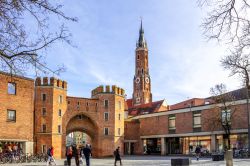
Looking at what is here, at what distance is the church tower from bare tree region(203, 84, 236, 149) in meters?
65.7

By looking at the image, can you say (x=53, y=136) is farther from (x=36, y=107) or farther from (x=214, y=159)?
(x=214, y=159)

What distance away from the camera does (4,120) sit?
3975 cm

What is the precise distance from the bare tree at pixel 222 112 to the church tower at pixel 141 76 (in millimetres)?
65689

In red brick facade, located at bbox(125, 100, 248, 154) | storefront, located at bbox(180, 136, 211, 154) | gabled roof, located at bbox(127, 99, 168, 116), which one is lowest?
storefront, located at bbox(180, 136, 211, 154)

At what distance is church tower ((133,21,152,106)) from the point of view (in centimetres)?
11750

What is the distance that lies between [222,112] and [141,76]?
68.5 meters

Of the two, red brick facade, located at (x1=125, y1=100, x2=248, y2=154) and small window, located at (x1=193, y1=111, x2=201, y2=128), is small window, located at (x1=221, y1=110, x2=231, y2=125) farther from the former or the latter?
small window, located at (x1=193, y1=111, x2=201, y2=128)

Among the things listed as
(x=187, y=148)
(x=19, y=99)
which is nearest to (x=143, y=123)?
(x=187, y=148)

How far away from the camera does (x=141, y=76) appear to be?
118312 mm

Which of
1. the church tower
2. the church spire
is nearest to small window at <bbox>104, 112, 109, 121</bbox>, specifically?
the church tower

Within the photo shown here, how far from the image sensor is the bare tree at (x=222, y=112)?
49062 millimetres

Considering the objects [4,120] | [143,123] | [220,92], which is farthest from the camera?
[143,123]

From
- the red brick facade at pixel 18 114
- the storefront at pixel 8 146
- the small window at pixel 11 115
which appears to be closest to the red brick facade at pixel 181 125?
the red brick facade at pixel 18 114

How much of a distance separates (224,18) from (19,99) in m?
35.5
